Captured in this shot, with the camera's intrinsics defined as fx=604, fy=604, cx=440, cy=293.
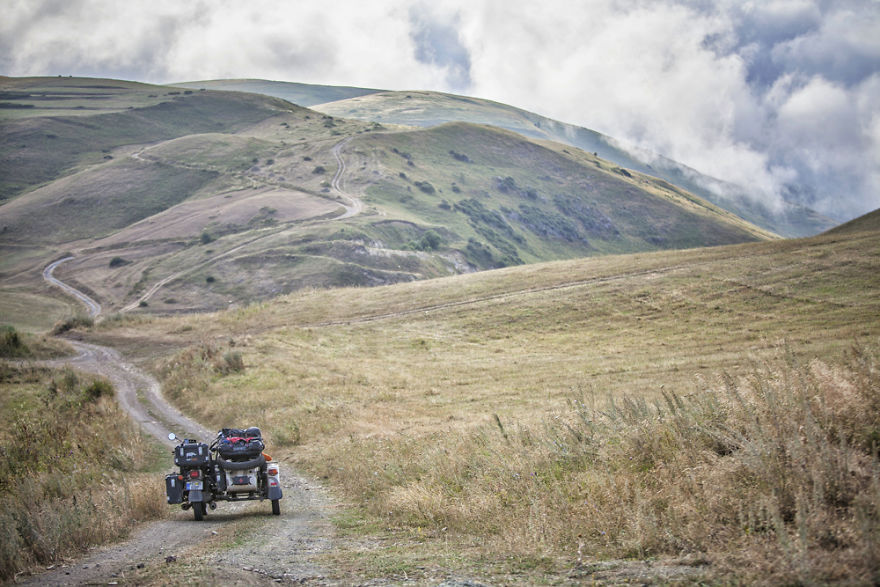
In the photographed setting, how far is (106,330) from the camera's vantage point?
55.9 m

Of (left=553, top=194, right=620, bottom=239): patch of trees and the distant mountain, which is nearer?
the distant mountain

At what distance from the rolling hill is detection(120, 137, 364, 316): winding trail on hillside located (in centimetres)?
45

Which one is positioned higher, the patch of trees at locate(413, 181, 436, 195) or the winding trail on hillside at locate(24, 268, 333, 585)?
the patch of trees at locate(413, 181, 436, 195)

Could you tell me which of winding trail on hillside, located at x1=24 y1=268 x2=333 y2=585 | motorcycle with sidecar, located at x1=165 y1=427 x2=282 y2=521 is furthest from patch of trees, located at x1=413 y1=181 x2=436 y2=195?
motorcycle with sidecar, located at x1=165 y1=427 x2=282 y2=521

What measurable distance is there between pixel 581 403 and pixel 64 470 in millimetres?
14164

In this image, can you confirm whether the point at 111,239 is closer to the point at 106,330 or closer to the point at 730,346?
the point at 106,330

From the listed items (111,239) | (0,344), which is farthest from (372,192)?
(0,344)

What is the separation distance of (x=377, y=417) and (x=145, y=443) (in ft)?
28.5

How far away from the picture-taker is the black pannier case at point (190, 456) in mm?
11961

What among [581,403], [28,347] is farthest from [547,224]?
[581,403]

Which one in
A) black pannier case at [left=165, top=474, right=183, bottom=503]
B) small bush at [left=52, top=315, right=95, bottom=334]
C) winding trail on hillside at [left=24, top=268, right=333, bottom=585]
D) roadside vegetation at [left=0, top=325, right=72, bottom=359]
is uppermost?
small bush at [left=52, top=315, right=95, bottom=334]

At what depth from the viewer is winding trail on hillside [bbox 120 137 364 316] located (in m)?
95.7

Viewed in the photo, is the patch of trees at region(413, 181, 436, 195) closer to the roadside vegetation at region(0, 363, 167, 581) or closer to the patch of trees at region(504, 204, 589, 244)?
the patch of trees at region(504, 204, 589, 244)

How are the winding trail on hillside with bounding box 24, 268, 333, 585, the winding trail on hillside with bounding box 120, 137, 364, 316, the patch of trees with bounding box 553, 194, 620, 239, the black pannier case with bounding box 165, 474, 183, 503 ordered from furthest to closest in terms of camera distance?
the patch of trees with bounding box 553, 194, 620, 239
the winding trail on hillside with bounding box 120, 137, 364, 316
the black pannier case with bounding box 165, 474, 183, 503
the winding trail on hillside with bounding box 24, 268, 333, 585
